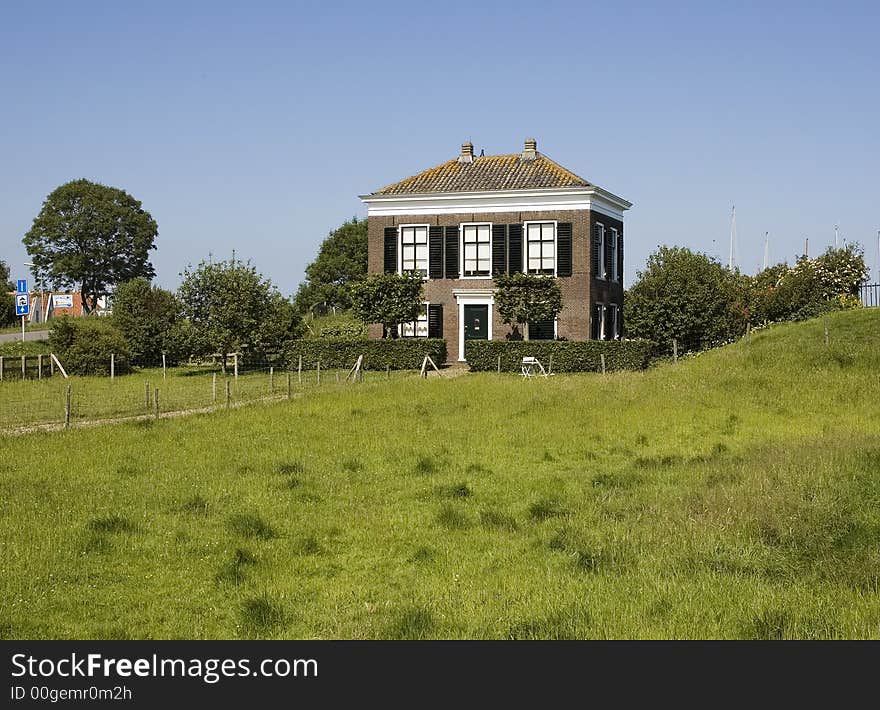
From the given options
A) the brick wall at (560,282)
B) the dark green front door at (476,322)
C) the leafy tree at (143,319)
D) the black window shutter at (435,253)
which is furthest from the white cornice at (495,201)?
the leafy tree at (143,319)

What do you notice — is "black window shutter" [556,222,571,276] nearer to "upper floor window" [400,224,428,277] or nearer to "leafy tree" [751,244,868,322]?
"upper floor window" [400,224,428,277]

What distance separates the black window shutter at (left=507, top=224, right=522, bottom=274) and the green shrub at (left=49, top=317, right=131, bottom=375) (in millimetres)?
20009

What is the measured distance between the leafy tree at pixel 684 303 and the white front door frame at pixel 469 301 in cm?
1206

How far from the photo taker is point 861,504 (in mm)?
11648

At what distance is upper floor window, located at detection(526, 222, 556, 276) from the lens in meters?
48.0

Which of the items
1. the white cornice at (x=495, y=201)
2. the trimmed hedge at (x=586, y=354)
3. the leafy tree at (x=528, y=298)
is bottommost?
the trimmed hedge at (x=586, y=354)

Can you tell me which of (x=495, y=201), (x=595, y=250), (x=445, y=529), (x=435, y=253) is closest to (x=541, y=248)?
(x=595, y=250)

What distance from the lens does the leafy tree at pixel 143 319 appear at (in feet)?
168

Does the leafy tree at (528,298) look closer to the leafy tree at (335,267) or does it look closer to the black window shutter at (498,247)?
the black window shutter at (498,247)

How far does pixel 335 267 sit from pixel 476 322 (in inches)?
1672
